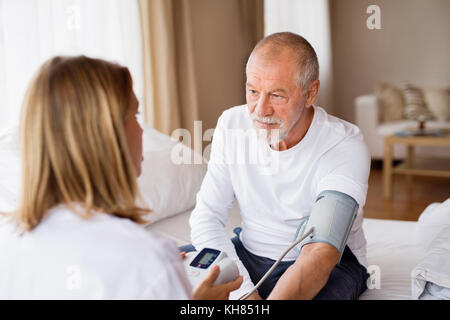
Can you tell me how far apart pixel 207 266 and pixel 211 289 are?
144mm

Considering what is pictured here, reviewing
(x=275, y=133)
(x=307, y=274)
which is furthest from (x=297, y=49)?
(x=307, y=274)

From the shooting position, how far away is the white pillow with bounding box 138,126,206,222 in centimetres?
179

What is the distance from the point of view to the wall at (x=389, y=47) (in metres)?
5.34

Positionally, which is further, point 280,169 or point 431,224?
point 431,224

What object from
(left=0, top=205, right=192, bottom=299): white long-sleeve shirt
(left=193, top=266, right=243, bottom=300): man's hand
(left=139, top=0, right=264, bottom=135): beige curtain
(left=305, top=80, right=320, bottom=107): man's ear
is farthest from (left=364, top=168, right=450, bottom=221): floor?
(left=0, top=205, right=192, bottom=299): white long-sleeve shirt

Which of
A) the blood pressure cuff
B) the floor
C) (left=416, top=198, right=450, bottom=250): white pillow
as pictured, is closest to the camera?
the blood pressure cuff

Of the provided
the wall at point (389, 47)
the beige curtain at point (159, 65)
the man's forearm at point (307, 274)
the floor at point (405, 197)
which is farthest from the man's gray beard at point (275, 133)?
the wall at point (389, 47)

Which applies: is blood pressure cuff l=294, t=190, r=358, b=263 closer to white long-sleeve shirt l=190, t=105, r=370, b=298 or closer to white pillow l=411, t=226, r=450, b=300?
white long-sleeve shirt l=190, t=105, r=370, b=298

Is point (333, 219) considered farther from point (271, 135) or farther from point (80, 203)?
point (80, 203)

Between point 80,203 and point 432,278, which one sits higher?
Result: point 80,203

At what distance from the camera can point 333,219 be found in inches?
43.3

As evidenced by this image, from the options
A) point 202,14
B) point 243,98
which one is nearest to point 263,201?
point 202,14

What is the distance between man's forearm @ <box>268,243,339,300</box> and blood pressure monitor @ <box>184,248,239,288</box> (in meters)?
0.11
